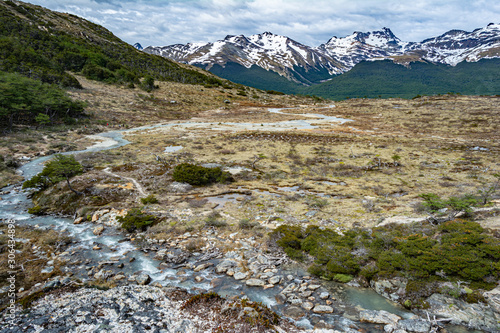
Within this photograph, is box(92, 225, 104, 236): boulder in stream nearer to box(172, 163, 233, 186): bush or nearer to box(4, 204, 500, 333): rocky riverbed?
box(4, 204, 500, 333): rocky riverbed

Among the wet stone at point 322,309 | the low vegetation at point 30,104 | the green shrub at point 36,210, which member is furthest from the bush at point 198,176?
the low vegetation at point 30,104

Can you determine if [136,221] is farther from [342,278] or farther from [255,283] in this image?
[342,278]

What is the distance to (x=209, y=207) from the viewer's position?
1669 cm

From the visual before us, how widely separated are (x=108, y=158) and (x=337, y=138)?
3377cm

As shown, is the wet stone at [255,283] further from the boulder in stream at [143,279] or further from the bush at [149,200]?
the bush at [149,200]

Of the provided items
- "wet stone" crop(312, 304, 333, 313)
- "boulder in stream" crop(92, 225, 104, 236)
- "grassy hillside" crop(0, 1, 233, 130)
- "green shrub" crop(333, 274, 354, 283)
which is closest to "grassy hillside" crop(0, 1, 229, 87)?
"grassy hillside" crop(0, 1, 233, 130)

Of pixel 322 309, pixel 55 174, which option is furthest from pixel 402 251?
pixel 55 174

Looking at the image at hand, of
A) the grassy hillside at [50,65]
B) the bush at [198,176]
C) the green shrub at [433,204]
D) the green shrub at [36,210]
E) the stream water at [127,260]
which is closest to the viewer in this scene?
the stream water at [127,260]

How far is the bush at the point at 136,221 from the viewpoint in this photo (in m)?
13.7

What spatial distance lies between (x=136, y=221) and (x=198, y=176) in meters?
7.36

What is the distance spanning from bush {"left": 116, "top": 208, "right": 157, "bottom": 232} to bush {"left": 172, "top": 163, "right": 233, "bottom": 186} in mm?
5973

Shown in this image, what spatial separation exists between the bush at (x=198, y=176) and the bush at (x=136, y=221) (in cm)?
597

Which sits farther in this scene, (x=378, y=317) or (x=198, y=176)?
(x=198, y=176)

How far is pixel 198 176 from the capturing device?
67.1 feet
